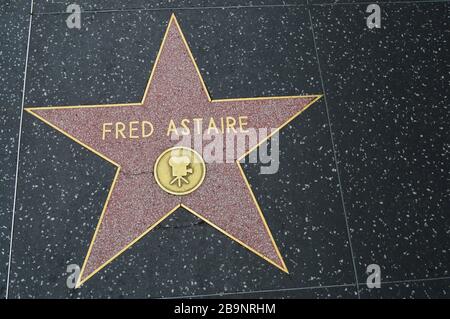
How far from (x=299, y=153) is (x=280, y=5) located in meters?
0.59

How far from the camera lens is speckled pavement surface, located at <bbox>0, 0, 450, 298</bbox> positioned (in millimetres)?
1316

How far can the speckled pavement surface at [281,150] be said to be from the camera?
1316 millimetres

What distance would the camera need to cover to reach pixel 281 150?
147cm

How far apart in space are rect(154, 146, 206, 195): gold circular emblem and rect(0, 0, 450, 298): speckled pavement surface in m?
0.08

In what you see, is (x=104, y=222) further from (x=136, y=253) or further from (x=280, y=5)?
(x=280, y=5)

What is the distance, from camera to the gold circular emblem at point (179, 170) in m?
1.41

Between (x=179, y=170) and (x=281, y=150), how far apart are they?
32 centimetres

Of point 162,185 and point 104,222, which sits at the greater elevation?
point 162,185

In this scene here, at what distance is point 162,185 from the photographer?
1.41 metres

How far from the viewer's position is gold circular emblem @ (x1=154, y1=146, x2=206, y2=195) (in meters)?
Answer: 1.41

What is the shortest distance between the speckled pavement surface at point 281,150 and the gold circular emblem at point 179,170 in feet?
0.27
